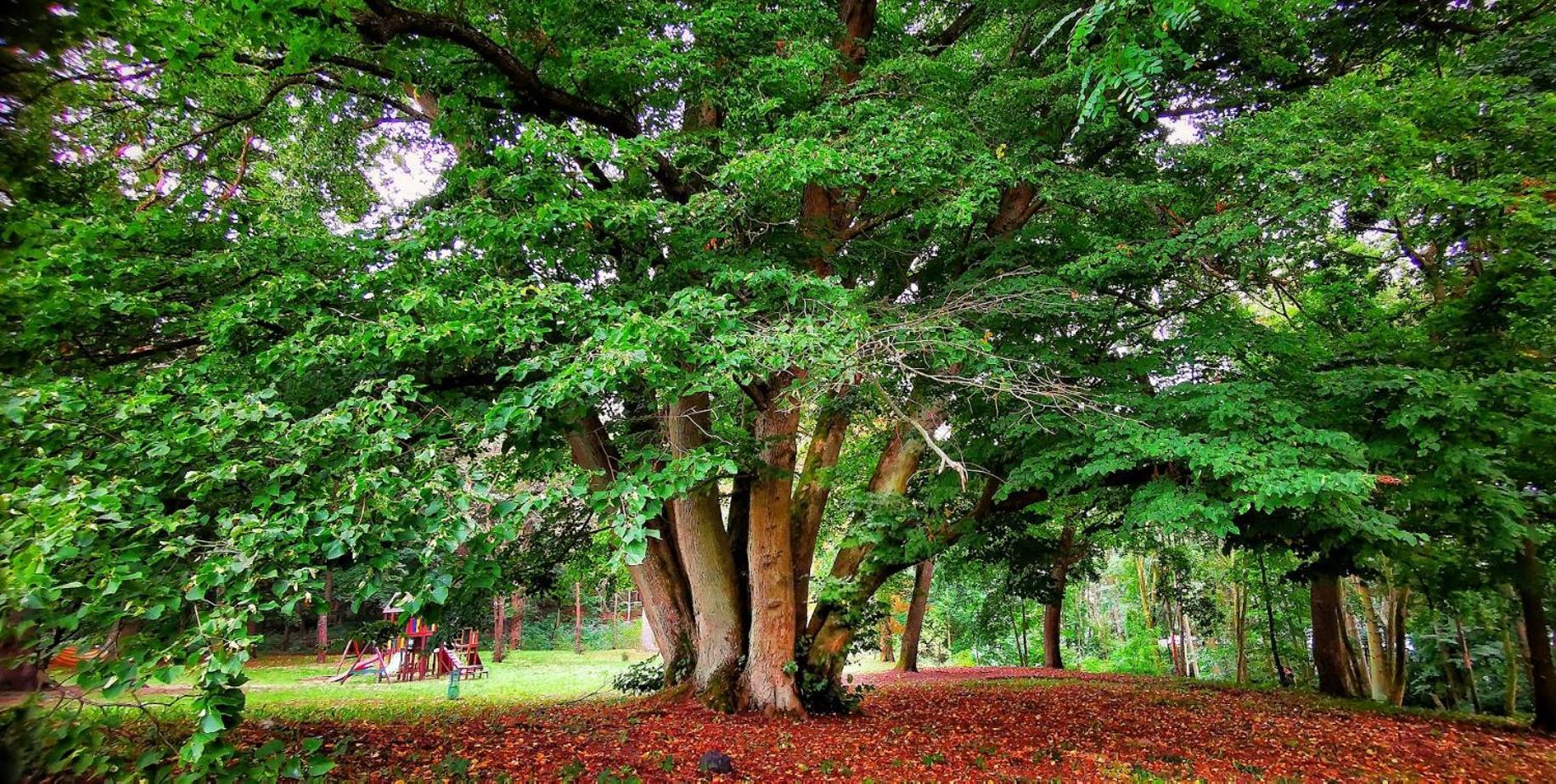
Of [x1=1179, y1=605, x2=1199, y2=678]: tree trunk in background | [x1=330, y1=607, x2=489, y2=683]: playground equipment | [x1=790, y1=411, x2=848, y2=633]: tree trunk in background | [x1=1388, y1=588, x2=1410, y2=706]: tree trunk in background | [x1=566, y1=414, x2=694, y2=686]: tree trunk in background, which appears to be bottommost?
[x1=1179, y1=605, x2=1199, y2=678]: tree trunk in background

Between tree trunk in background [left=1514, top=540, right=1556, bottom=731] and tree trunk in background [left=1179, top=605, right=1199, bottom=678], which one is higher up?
tree trunk in background [left=1514, top=540, right=1556, bottom=731]

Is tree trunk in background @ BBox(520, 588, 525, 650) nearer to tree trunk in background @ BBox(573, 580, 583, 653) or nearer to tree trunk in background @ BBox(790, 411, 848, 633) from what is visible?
tree trunk in background @ BBox(573, 580, 583, 653)

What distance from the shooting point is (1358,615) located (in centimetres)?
1723

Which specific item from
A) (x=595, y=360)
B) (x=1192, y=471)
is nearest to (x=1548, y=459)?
(x=1192, y=471)

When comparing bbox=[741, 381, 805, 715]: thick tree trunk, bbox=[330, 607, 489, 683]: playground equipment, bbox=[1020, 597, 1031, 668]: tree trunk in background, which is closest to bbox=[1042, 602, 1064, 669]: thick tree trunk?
bbox=[1020, 597, 1031, 668]: tree trunk in background

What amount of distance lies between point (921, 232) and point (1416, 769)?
6.90 metres

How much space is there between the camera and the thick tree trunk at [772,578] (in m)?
7.33

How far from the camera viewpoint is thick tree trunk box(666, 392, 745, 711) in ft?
25.0

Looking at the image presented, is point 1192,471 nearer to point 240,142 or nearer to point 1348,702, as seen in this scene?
point 1348,702

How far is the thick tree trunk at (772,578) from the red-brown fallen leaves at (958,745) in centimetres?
36

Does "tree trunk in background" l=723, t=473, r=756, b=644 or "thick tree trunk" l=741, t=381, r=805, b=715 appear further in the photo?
"tree trunk in background" l=723, t=473, r=756, b=644

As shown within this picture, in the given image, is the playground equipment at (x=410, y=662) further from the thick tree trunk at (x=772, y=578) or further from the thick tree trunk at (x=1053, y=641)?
the thick tree trunk at (x=1053, y=641)

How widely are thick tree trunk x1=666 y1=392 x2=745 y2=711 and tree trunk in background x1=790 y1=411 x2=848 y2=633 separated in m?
0.82

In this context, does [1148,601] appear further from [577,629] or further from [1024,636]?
[577,629]
